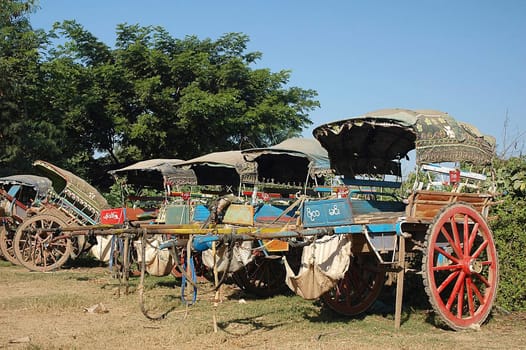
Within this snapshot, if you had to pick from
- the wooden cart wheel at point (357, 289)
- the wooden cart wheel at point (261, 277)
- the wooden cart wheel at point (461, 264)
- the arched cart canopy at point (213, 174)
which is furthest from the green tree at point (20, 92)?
the wooden cart wheel at point (461, 264)

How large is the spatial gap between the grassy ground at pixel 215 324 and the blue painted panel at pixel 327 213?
1.32 meters

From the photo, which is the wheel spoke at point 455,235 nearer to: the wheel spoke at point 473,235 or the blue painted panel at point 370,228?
the wheel spoke at point 473,235

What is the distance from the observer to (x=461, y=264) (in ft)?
23.7

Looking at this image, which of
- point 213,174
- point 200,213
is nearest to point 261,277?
point 200,213

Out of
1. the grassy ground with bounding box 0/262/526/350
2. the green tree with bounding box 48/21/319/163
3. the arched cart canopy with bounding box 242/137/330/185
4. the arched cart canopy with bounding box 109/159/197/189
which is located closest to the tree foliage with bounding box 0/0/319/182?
the green tree with bounding box 48/21/319/163

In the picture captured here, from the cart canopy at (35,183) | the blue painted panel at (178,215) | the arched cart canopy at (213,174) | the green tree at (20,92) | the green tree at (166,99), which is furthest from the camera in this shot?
the green tree at (166,99)

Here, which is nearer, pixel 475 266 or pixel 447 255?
pixel 447 255

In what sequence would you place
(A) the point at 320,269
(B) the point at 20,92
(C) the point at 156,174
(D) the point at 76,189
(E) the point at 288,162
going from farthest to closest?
(B) the point at 20,92
(C) the point at 156,174
(D) the point at 76,189
(E) the point at 288,162
(A) the point at 320,269

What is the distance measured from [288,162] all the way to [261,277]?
353cm

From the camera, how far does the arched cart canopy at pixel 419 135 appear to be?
7.32 metres

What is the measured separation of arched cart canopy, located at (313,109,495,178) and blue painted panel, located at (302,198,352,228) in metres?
1.11

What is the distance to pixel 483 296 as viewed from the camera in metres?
7.69

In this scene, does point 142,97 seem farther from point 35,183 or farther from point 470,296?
point 470,296

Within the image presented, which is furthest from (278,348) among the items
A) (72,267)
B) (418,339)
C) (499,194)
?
(72,267)
